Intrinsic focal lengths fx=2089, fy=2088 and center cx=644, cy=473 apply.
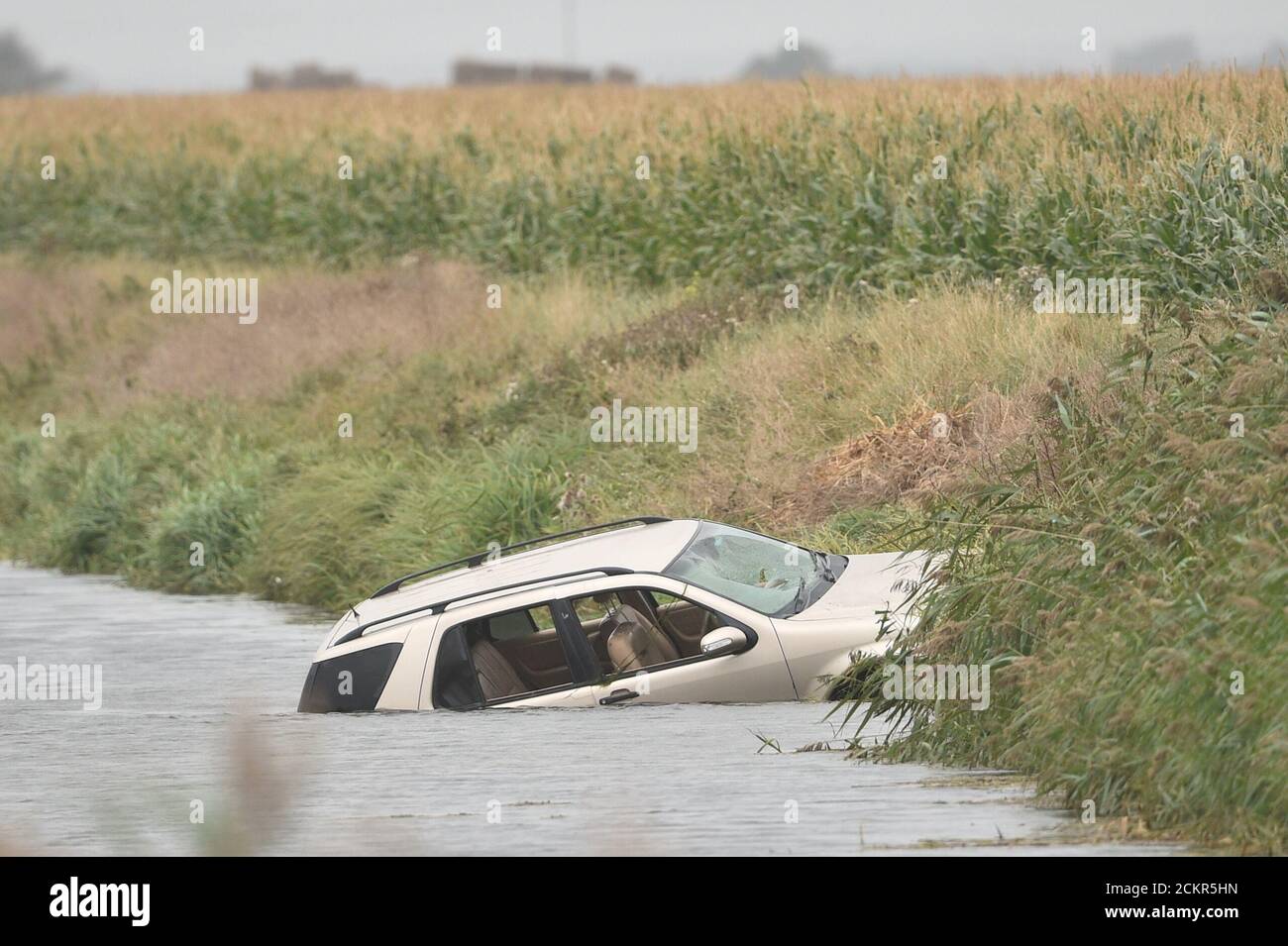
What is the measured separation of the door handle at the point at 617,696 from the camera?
1277 centimetres

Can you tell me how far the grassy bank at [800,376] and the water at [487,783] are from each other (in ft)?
2.17

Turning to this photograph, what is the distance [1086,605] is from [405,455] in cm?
1267

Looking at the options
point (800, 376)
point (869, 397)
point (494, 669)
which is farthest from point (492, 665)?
point (800, 376)

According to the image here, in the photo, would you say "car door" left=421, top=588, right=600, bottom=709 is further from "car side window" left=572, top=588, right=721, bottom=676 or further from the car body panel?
the car body panel

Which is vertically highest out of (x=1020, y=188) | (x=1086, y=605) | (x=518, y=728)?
(x=1020, y=188)

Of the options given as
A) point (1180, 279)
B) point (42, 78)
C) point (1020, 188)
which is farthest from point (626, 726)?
point (42, 78)

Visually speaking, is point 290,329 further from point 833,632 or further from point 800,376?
point 833,632

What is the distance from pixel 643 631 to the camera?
13141 mm

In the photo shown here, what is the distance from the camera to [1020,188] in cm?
2253

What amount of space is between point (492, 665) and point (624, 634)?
912 millimetres

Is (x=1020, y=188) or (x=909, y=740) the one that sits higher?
(x=1020, y=188)

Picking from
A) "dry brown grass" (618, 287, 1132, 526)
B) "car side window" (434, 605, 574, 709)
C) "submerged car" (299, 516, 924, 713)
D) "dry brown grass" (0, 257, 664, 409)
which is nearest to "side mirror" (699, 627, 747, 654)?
"submerged car" (299, 516, 924, 713)

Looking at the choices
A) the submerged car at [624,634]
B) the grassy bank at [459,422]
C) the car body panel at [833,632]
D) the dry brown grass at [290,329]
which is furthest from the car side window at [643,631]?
the dry brown grass at [290,329]
